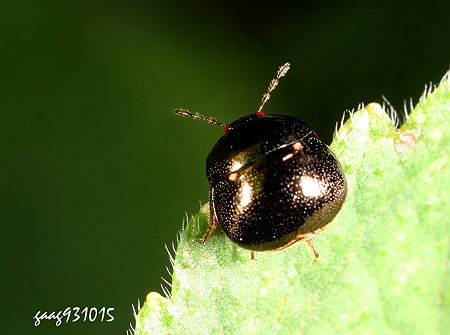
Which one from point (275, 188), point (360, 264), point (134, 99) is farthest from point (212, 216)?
point (134, 99)

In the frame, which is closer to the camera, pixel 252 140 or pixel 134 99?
pixel 252 140

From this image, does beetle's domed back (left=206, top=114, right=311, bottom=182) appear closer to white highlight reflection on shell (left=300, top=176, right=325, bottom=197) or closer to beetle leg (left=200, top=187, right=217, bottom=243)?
beetle leg (left=200, top=187, right=217, bottom=243)

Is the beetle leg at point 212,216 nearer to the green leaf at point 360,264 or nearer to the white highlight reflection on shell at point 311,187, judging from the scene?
the green leaf at point 360,264

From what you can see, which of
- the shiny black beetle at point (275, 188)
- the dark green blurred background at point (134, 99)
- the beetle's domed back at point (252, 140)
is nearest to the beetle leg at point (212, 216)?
the shiny black beetle at point (275, 188)

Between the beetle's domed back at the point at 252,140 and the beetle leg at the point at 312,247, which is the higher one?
the beetle's domed back at the point at 252,140

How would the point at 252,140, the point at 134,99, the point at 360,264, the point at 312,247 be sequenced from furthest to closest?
the point at 134,99, the point at 252,140, the point at 312,247, the point at 360,264

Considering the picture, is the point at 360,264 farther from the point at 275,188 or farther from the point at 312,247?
the point at 275,188

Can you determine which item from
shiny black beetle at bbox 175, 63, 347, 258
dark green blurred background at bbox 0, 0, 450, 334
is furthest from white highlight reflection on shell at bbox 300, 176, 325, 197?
dark green blurred background at bbox 0, 0, 450, 334
